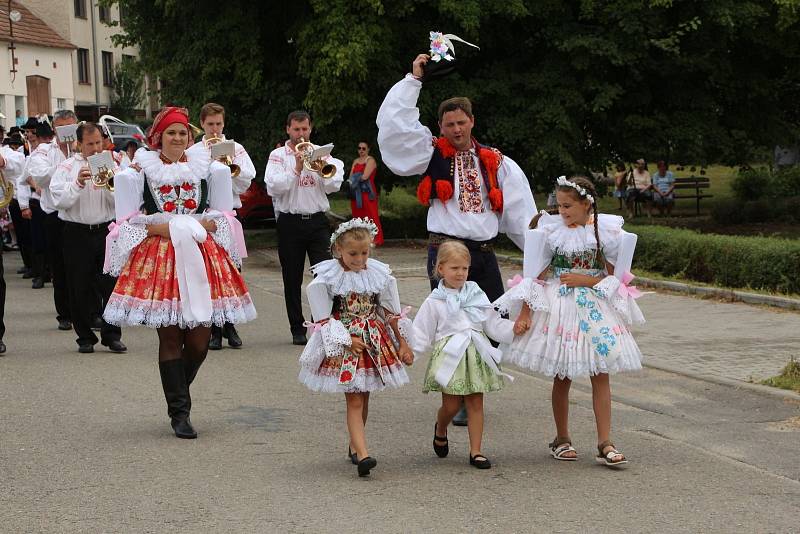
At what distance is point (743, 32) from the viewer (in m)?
21.7

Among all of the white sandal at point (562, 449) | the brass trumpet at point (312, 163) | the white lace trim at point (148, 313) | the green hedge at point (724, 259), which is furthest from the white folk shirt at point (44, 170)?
the white sandal at point (562, 449)

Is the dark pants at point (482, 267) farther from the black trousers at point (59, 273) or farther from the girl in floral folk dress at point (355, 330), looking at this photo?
the black trousers at point (59, 273)

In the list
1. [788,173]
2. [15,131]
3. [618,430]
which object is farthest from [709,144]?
[618,430]

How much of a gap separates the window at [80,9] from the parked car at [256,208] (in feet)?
100.0

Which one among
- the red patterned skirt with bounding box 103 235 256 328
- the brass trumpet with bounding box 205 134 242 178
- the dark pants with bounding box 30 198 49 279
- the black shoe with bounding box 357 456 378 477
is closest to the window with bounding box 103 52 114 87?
the dark pants with bounding box 30 198 49 279

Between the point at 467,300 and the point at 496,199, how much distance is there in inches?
42.1

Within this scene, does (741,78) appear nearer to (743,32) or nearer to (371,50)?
(743,32)

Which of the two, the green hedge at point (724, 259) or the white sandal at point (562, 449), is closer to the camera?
the white sandal at point (562, 449)

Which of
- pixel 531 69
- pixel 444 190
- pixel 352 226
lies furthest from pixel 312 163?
pixel 531 69

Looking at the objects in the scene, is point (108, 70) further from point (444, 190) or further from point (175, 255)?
point (444, 190)

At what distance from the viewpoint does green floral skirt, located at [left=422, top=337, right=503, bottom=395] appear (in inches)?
271

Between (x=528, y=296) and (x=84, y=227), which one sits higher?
(x=84, y=227)

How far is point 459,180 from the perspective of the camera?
7965mm

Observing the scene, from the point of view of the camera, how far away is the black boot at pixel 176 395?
25.3 ft
